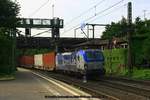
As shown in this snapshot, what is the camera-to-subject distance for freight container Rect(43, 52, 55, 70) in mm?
61222

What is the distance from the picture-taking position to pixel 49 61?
6381 cm

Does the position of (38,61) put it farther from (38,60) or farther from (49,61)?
(49,61)

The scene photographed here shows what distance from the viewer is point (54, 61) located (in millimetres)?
59625

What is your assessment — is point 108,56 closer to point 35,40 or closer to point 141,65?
point 141,65

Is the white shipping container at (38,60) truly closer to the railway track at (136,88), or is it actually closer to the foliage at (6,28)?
the foliage at (6,28)

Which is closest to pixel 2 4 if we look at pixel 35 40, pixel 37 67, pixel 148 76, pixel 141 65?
pixel 148 76

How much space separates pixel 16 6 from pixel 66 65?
8418 millimetres

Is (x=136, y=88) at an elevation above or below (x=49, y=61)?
below

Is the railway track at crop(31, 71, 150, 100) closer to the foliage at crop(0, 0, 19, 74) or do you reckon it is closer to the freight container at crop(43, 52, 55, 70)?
the foliage at crop(0, 0, 19, 74)

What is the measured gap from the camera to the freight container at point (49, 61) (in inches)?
2410

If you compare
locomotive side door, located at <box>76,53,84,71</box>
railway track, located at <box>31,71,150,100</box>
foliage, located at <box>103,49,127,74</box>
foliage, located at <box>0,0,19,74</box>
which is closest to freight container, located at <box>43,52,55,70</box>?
foliage, located at <box>103,49,127,74</box>

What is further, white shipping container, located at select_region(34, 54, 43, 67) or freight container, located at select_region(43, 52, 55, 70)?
white shipping container, located at select_region(34, 54, 43, 67)

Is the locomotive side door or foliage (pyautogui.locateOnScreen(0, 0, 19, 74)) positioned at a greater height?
foliage (pyautogui.locateOnScreen(0, 0, 19, 74))

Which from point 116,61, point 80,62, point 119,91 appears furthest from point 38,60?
point 119,91
